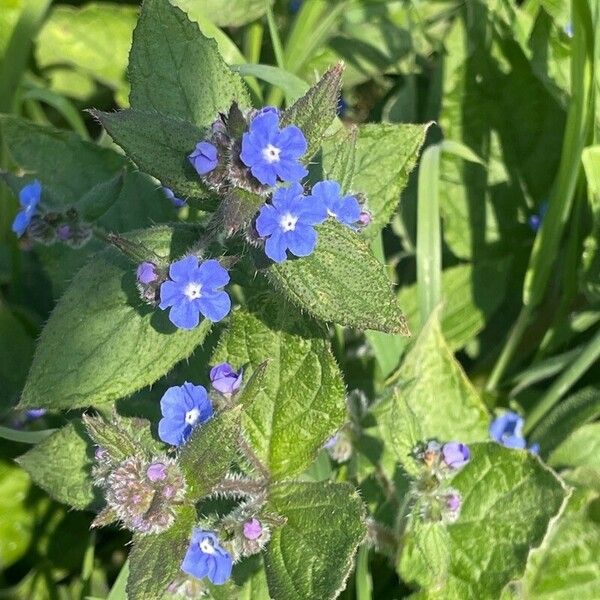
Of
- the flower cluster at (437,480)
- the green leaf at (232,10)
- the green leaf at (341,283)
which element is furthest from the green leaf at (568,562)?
the green leaf at (232,10)

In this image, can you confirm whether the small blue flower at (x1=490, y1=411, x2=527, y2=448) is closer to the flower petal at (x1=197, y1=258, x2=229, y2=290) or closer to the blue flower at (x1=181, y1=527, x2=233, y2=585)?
the blue flower at (x1=181, y1=527, x2=233, y2=585)

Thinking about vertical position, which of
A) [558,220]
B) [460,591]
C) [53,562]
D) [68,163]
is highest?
[558,220]

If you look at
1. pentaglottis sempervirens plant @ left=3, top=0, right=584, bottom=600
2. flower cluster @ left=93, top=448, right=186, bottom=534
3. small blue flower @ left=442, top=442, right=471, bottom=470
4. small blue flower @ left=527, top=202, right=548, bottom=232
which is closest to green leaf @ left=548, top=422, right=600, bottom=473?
pentaglottis sempervirens plant @ left=3, top=0, right=584, bottom=600

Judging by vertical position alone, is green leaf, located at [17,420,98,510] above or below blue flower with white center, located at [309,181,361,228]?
below

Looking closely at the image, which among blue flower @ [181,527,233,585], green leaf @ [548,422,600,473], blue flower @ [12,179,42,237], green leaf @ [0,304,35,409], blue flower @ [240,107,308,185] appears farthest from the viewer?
green leaf @ [0,304,35,409]

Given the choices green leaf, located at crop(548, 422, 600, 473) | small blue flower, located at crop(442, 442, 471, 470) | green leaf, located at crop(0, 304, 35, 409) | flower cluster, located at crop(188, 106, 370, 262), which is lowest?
green leaf, located at crop(0, 304, 35, 409)

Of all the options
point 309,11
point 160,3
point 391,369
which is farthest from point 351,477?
point 309,11

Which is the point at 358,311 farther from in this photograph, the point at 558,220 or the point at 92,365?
the point at 558,220
